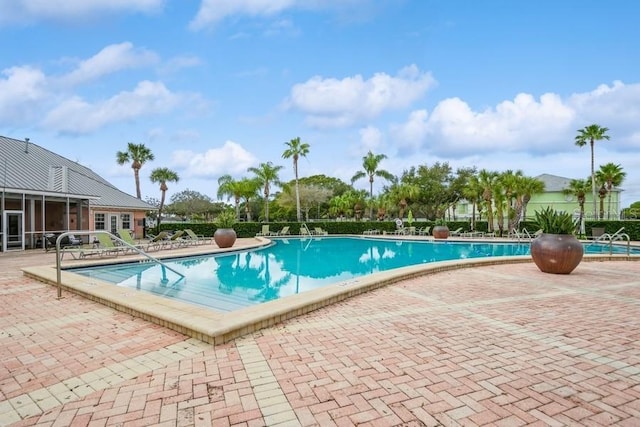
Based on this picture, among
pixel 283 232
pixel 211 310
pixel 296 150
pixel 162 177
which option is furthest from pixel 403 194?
pixel 211 310

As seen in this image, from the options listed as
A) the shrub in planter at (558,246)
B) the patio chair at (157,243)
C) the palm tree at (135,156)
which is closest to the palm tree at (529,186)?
the shrub in planter at (558,246)

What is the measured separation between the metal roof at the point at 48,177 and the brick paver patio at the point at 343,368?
14.1 m

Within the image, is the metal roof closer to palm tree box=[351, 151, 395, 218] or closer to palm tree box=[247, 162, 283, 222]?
palm tree box=[247, 162, 283, 222]

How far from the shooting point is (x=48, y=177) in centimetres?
1917

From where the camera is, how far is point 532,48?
1418 centimetres

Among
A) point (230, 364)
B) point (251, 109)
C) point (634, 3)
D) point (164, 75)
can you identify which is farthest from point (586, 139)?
point (230, 364)

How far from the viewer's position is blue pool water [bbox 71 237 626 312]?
7.83m

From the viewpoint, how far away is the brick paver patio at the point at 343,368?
8.46 feet

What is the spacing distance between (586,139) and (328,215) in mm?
27989

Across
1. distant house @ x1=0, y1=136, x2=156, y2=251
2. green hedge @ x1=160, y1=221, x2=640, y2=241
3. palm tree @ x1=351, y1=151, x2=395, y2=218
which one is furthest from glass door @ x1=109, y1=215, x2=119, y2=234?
palm tree @ x1=351, y1=151, x2=395, y2=218

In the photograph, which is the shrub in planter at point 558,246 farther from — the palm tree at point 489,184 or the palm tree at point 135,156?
the palm tree at point 135,156

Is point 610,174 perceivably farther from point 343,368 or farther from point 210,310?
point 343,368

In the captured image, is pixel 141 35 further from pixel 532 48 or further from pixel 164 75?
pixel 532 48

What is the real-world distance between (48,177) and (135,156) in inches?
561
